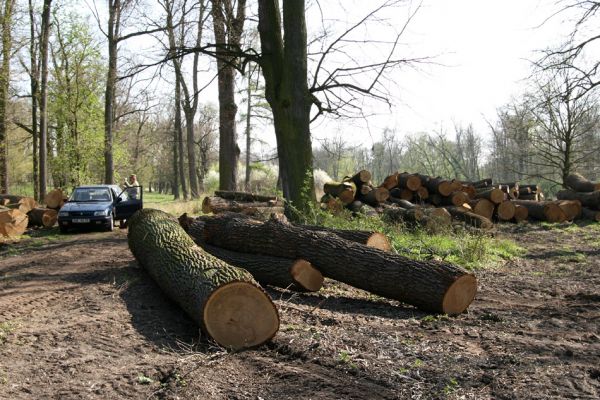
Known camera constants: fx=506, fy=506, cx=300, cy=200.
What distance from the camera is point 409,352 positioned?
429 cm

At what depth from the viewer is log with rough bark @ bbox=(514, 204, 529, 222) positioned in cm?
1745

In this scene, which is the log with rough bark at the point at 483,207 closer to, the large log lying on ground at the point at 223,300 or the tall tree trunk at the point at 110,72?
the large log lying on ground at the point at 223,300

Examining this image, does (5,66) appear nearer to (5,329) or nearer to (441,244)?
(441,244)

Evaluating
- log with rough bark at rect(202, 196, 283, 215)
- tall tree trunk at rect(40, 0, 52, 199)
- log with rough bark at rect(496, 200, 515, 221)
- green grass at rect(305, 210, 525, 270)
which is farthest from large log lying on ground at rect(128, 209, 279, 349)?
tall tree trunk at rect(40, 0, 52, 199)

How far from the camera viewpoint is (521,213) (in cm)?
1747

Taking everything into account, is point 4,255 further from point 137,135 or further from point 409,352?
point 137,135

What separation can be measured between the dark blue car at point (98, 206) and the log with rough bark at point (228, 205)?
7.45 ft

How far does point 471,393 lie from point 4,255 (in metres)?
10.4

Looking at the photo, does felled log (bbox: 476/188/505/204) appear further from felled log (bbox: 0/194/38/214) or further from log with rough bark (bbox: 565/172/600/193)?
felled log (bbox: 0/194/38/214)

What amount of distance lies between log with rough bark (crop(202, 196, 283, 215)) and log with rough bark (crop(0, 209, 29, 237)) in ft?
17.1

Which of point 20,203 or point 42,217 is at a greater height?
point 20,203

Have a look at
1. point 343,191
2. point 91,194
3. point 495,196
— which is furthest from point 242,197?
point 495,196

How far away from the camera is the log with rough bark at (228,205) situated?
15180 mm

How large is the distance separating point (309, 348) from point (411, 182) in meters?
14.6
